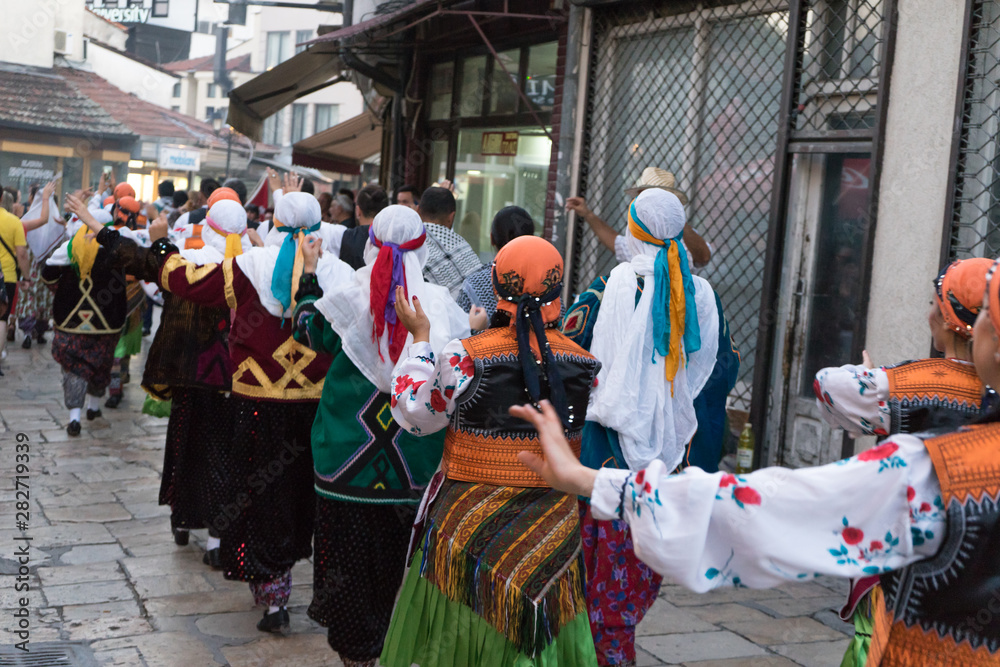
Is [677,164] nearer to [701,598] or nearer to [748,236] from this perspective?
[748,236]

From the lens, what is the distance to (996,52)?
533 centimetres

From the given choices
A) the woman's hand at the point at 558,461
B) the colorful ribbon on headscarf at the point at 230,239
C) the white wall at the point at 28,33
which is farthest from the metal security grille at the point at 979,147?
the white wall at the point at 28,33

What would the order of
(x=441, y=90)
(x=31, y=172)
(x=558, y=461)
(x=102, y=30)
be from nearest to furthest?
(x=558, y=461) < (x=441, y=90) < (x=31, y=172) < (x=102, y=30)

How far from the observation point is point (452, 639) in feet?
10.2

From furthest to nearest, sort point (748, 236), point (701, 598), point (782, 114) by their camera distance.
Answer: point (748, 236), point (782, 114), point (701, 598)

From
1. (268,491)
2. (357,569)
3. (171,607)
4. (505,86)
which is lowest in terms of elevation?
(171,607)

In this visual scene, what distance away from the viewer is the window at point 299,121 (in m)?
39.2

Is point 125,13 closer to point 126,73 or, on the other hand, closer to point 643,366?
point 126,73

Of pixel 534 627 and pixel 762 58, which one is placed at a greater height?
pixel 762 58

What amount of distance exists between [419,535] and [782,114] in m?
4.18

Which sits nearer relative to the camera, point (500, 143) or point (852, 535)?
point (852, 535)

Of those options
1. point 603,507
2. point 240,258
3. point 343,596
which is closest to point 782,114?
point 240,258

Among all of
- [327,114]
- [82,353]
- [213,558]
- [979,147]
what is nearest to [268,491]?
[213,558]

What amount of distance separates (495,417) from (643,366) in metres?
1.15
